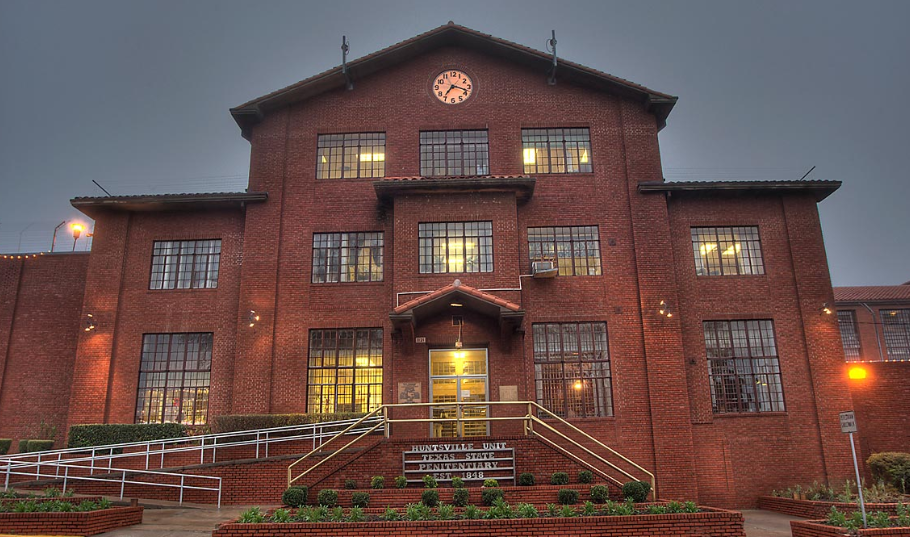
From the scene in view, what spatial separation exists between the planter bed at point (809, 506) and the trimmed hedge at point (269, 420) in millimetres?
12082

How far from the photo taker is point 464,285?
→ 61.4 ft

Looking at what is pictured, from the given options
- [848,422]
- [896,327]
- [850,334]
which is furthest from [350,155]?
[896,327]

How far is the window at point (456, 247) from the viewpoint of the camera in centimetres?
1955

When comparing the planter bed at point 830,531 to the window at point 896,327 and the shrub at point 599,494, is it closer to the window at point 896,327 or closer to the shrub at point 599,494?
the shrub at point 599,494

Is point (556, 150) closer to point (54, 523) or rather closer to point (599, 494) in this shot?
point (599, 494)

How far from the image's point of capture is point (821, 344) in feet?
64.7

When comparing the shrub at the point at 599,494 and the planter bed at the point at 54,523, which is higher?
the shrub at the point at 599,494

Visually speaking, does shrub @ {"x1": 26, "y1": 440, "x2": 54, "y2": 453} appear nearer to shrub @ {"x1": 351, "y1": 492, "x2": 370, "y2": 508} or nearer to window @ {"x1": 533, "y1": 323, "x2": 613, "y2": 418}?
shrub @ {"x1": 351, "y1": 492, "x2": 370, "y2": 508}

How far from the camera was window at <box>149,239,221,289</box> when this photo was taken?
2084cm

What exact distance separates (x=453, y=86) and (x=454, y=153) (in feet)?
8.62

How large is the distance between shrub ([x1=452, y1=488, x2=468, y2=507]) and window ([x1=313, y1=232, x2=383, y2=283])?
8797mm

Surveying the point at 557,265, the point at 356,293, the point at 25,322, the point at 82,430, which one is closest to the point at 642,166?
the point at 557,265

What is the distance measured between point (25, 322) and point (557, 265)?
62.3 feet

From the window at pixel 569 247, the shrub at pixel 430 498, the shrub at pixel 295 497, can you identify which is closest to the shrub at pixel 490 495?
the shrub at pixel 430 498
